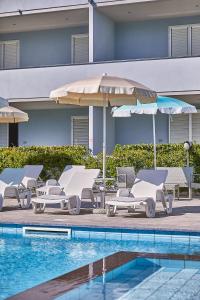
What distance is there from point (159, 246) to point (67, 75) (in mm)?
12887

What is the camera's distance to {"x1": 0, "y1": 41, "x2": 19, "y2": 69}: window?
25891mm

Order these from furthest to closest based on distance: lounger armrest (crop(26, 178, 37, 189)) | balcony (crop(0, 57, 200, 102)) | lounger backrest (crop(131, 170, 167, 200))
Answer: balcony (crop(0, 57, 200, 102))
lounger armrest (crop(26, 178, 37, 189))
lounger backrest (crop(131, 170, 167, 200))

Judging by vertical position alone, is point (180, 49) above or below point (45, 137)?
above

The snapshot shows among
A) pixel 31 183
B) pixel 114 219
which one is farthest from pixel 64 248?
pixel 31 183

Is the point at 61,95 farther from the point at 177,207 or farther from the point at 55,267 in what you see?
the point at 55,267

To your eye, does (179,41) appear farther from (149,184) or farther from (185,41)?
(149,184)

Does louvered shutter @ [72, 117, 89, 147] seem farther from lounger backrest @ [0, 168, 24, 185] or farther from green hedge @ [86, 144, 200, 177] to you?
lounger backrest @ [0, 168, 24, 185]

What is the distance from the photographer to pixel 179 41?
23.1m

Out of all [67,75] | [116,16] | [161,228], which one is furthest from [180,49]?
[161,228]

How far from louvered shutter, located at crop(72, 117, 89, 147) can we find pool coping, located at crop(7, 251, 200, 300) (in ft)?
49.8

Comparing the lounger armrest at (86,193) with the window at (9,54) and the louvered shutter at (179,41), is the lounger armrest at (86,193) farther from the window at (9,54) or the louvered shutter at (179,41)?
the window at (9,54)

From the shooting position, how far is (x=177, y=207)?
14.7 m

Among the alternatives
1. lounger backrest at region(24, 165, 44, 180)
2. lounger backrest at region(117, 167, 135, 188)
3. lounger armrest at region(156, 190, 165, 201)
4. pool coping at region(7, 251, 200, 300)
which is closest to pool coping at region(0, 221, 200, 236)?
pool coping at region(7, 251, 200, 300)

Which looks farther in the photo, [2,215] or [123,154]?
[123,154]
